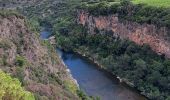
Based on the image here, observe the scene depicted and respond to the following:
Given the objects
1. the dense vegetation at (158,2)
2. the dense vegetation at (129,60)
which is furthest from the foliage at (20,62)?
the dense vegetation at (158,2)

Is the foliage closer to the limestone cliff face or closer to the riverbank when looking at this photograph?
the riverbank

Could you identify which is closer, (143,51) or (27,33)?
(27,33)

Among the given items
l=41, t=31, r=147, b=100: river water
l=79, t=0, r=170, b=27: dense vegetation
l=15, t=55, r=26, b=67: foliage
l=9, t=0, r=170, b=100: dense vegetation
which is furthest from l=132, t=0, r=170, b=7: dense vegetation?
l=15, t=55, r=26, b=67: foliage

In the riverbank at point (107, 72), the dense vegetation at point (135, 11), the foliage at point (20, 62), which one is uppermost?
the foliage at point (20, 62)

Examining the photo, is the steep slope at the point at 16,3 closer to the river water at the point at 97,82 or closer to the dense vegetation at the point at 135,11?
the dense vegetation at the point at 135,11

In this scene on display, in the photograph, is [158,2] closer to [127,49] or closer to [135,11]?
[135,11]

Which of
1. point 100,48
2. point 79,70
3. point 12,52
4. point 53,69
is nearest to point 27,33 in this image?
point 53,69

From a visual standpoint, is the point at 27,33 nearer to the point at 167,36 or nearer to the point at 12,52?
the point at 12,52

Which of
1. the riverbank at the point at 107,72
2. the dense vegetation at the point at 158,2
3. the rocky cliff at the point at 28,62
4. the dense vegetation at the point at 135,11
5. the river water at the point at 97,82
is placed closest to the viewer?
the rocky cliff at the point at 28,62
